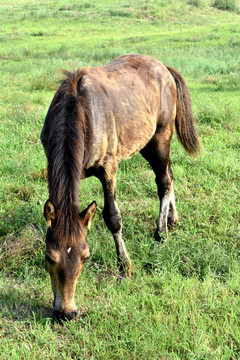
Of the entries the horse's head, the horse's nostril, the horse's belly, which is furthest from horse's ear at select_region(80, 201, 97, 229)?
the horse's belly

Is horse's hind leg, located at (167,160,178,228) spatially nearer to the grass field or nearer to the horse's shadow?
the grass field

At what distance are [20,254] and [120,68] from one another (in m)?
2.25

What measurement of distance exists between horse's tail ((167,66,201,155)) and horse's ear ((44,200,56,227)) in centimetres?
264

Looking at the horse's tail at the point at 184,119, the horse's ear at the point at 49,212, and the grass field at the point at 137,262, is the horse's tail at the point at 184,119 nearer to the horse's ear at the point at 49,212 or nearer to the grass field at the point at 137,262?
the grass field at the point at 137,262

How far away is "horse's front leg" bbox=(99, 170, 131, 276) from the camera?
3.60 meters

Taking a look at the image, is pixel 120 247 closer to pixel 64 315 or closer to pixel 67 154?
pixel 64 315

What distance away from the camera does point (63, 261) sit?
2.62 m

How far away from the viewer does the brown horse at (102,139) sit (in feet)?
8.76

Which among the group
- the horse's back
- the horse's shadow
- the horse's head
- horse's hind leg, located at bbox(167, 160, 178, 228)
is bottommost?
horse's hind leg, located at bbox(167, 160, 178, 228)

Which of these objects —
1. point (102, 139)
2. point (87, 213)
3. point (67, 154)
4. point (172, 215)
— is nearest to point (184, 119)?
point (172, 215)

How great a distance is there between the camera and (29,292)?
3334mm

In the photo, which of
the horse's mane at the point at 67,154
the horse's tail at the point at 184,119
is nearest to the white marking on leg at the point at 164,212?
the horse's tail at the point at 184,119

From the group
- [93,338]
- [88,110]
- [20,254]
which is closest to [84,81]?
[88,110]

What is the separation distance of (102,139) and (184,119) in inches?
68.0
